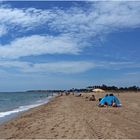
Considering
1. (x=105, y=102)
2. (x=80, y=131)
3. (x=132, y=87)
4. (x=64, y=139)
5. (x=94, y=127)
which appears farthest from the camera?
(x=132, y=87)

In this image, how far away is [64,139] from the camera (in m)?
9.27

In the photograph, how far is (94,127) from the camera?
38.8 feet

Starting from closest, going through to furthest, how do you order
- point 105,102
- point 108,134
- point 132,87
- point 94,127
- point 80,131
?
point 108,134, point 80,131, point 94,127, point 105,102, point 132,87

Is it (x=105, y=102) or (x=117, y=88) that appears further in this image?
(x=117, y=88)

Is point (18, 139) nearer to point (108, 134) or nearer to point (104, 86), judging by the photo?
point (108, 134)

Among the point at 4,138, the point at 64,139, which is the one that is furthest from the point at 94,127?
the point at 4,138

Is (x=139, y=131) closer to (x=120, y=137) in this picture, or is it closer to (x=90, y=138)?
(x=120, y=137)

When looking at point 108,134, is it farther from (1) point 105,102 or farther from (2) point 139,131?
(1) point 105,102

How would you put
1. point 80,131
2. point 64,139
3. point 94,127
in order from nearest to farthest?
point 64,139
point 80,131
point 94,127

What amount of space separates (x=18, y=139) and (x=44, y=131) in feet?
4.90

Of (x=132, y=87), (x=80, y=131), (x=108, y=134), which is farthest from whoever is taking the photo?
(x=132, y=87)

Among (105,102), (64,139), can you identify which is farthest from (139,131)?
(105,102)

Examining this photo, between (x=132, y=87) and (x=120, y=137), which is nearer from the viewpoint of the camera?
(x=120, y=137)

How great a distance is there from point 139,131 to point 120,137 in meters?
1.50
